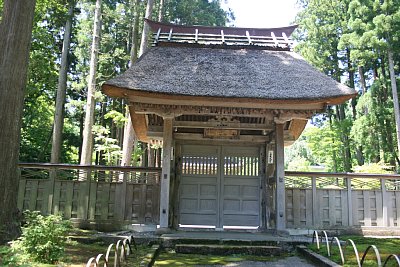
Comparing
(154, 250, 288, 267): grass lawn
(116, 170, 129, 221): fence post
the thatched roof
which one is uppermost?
the thatched roof

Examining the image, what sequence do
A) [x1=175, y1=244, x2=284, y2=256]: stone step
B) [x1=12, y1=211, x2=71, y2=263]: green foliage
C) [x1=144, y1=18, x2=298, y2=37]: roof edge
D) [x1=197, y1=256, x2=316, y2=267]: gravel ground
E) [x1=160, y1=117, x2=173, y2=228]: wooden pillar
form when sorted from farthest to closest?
[x1=144, y1=18, x2=298, y2=37]: roof edge
[x1=160, y1=117, x2=173, y2=228]: wooden pillar
[x1=175, y1=244, x2=284, y2=256]: stone step
[x1=197, y1=256, x2=316, y2=267]: gravel ground
[x1=12, y1=211, x2=71, y2=263]: green foliage

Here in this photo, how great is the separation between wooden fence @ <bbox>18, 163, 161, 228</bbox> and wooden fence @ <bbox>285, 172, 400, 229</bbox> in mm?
3558

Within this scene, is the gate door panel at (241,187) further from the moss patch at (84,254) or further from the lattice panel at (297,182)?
the moss patch at (84,254)

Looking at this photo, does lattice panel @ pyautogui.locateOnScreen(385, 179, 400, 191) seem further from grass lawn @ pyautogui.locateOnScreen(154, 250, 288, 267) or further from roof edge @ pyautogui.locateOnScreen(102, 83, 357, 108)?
grass lawn @ pyautogui.locateOnScreen(154, 250, 288, 267)

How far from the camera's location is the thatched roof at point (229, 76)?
308 inches

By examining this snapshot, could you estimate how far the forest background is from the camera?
729 inches

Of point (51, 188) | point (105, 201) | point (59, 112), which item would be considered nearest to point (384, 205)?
point (105, 201)

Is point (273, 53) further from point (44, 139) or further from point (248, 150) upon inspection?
point (44, 139)

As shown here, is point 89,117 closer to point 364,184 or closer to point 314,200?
point 314,200

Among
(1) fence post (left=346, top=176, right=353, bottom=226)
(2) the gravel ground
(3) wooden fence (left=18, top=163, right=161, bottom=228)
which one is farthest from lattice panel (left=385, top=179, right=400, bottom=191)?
(3) wooden fence (left=18, top=163, right=161, bottom=228)

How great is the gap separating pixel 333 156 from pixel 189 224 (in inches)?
801

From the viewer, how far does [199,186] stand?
9.37 meters

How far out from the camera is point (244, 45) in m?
11.2

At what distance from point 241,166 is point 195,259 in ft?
11.8
